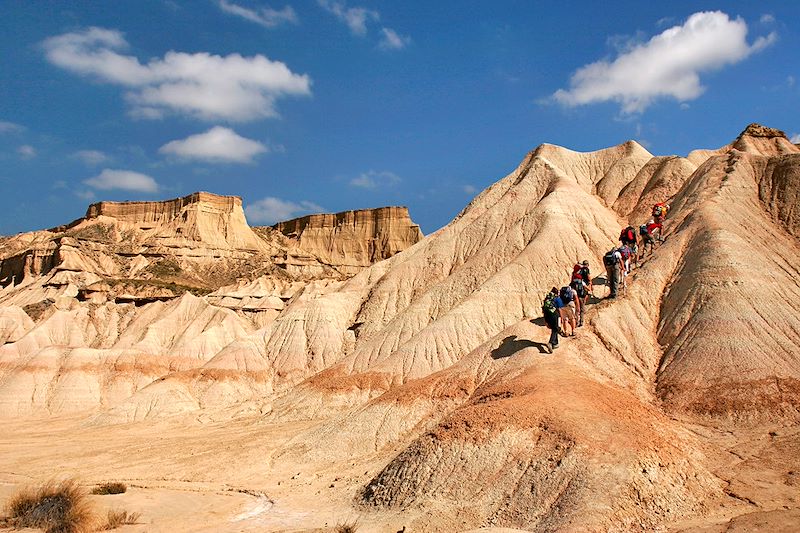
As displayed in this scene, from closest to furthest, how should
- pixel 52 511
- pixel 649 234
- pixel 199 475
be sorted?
pixel 52 511
pixel 199 475
pixel 649 234

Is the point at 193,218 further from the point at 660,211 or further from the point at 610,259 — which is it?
the point at 610,259

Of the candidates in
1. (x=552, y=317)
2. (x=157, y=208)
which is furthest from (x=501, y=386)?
(x=157, y=208)

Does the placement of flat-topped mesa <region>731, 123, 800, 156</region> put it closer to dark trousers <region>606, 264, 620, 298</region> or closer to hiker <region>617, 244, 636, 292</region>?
hiker <region>617, 244, 636, 292</region>

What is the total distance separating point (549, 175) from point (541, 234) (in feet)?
38.0

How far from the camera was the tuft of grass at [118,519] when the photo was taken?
737 inches

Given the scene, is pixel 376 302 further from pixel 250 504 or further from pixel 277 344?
pixel 250 504

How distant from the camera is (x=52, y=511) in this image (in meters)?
18.6

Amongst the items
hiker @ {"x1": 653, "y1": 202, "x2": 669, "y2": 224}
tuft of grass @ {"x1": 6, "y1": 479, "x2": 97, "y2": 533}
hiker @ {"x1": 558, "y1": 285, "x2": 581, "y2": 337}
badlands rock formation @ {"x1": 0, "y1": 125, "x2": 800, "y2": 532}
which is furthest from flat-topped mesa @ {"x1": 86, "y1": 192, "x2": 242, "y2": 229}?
tuft of grass @ {"x1": 6, "y1": 479, "x2": 97, "y2": 533}

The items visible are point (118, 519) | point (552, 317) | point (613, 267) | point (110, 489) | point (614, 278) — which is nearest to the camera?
point (118, 519)

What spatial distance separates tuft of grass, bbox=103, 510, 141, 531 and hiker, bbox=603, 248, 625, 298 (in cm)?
2263

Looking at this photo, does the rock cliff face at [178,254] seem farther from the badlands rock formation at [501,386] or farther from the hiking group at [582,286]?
the hiking group at [582,286]

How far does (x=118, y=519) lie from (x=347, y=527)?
7.01 m

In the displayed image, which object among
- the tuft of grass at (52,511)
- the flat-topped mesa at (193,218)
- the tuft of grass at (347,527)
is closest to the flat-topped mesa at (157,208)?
the flat-topped mesa at (193,218)

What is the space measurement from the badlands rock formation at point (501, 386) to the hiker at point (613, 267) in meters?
1.06
